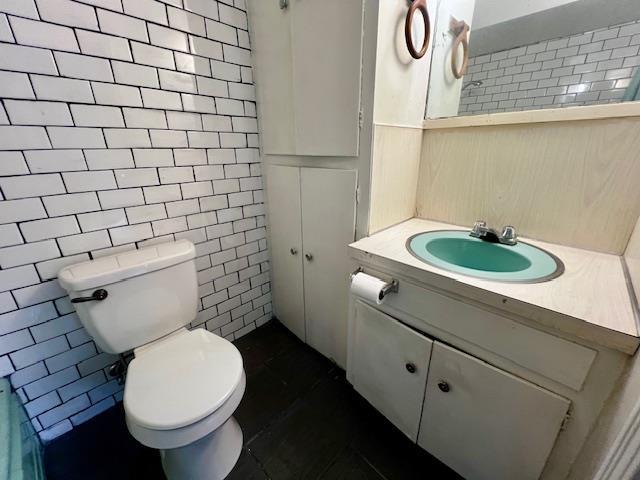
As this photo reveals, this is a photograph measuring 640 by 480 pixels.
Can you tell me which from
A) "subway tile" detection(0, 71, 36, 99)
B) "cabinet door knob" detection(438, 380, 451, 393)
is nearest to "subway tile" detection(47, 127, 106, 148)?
"subway tile" detection(0, 71, 36, 99)

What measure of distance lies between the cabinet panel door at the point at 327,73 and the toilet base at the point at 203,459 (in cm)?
119

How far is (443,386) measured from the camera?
83 centimetres

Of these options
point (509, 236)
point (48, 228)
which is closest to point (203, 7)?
point (48, 228)

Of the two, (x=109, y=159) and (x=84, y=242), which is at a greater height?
(x=109, y=159)

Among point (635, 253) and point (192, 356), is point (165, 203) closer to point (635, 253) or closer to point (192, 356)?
point (192, 356)

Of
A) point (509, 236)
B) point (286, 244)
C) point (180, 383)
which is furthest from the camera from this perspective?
point (286, 244)

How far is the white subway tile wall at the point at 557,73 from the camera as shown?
87 cm

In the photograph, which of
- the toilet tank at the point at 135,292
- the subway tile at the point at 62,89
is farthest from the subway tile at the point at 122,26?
the toilet tank at the point at 135,292

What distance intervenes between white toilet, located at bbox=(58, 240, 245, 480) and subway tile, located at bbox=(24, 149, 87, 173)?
1.15 feet

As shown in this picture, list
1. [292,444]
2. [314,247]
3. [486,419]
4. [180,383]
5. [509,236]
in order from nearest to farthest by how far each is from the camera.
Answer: [486,419]
[180,383]
[509,236]
[292,444]
[314,247]

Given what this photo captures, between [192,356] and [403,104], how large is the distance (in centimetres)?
128

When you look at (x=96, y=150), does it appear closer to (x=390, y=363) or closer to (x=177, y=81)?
(x=177, y=81)

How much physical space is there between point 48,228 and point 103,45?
2.25 ft

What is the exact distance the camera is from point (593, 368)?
57 cm
